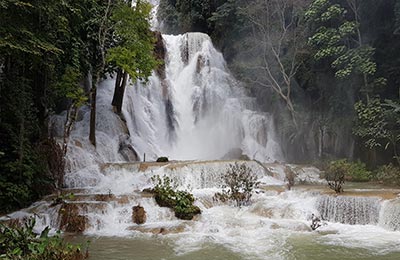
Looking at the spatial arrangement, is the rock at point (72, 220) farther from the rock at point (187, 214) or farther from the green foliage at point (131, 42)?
the green foliage at point (131, 42)

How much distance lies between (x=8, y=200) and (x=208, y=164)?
697 cm

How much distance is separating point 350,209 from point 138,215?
5846mm

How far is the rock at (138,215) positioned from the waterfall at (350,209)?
4980 millimetres

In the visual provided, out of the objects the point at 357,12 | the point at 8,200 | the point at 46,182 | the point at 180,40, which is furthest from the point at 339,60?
the point at 8,200

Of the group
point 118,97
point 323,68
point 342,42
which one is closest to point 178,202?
point 118,97

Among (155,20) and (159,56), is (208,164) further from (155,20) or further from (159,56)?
(155,20)

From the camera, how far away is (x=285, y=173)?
53.3ft

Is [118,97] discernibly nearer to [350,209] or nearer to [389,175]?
[389,175]

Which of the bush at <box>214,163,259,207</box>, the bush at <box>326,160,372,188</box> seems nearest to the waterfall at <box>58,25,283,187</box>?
the bush at <box>326,160,372,188</box>

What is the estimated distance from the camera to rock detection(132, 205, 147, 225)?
35.2 feet

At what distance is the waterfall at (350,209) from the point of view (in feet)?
33.9

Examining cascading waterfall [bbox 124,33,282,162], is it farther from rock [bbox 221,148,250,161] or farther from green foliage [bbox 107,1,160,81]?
green foliage [bbox 107,1,160,81]

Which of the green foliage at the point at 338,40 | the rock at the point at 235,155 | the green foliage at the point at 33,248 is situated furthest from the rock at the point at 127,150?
the green foliage at the point at 33,248

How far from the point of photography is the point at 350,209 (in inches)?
417
